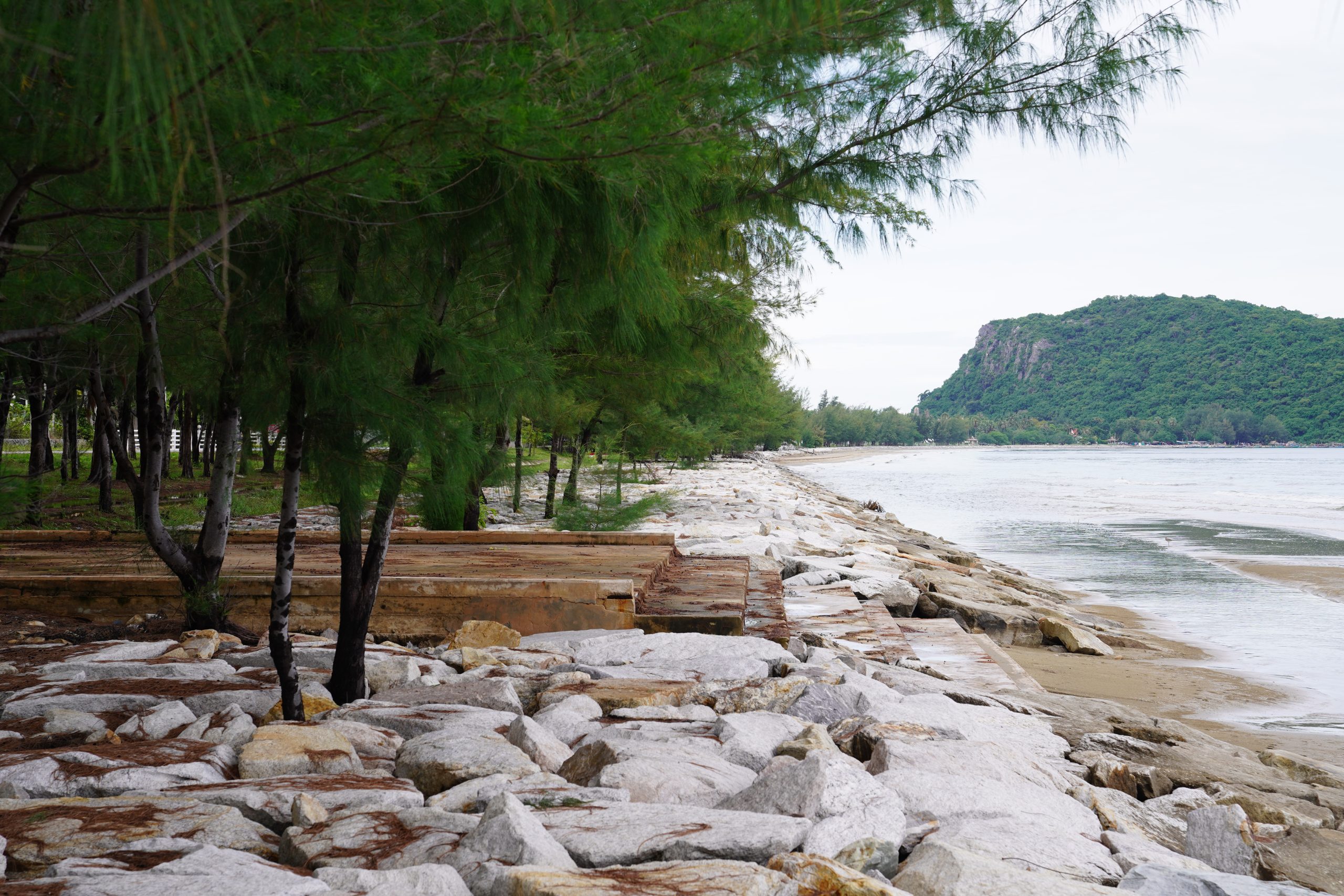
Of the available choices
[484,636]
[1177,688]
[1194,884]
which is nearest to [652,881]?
[1194,884]

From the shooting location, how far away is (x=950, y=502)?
35562 mm

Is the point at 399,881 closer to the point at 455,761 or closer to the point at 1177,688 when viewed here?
the point at 455,761

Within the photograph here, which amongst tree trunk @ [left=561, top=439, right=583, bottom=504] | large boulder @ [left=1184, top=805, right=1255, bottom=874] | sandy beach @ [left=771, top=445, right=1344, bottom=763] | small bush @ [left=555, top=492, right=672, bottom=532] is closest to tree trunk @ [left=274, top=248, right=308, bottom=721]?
large boulder @ [left=1184, top=805, right=1255, bottom=874]

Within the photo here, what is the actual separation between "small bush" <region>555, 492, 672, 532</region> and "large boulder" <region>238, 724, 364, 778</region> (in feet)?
24.5

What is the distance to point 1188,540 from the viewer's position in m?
21.4

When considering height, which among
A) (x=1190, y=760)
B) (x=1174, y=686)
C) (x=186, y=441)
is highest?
(x=186, y=441)

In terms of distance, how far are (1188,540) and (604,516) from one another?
53.5 feet

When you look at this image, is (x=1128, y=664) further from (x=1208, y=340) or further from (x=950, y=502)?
(x=1208, y=340)

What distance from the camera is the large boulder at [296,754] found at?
3.36m

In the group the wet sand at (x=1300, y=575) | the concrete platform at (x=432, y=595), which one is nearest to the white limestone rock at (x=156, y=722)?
the concrete platform at (x=432, y=595)

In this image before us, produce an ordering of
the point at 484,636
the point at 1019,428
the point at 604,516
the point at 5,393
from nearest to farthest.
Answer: the point at 5,393 < the point at 484,636 < the point at 604,516 < the point at 1019,428

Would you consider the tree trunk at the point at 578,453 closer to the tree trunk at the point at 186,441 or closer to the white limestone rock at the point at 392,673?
the white limestone rock at the point at 392,673

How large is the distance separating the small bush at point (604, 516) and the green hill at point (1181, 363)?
107 meters

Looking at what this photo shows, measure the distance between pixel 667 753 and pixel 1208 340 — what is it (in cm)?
11910
